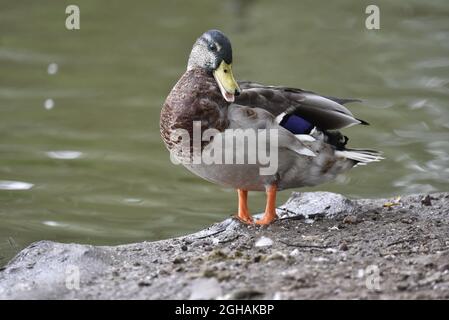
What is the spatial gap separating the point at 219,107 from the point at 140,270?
41.4 inches

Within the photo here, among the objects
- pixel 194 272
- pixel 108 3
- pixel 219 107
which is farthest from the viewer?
pixel 108 3

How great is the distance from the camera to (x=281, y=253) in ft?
14.8

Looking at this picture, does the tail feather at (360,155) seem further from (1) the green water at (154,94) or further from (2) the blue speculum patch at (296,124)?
(1) the green water at (154,94)

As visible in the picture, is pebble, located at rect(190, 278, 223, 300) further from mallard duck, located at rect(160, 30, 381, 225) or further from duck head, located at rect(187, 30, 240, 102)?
duck head, located at rect(187, 30, 240, 102)

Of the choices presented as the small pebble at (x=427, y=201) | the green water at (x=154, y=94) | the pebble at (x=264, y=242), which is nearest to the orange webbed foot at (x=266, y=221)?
the pebble at (x=264, y=242)

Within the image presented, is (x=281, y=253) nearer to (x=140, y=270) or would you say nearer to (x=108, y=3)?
(x=140, y=270)

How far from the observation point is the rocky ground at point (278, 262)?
4.00 metres

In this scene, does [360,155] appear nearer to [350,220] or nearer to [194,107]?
[350,220]

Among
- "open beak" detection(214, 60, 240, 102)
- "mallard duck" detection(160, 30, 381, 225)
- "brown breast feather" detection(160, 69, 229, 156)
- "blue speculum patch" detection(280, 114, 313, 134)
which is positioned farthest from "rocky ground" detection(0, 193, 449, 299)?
"open beak" detection(214, 60, 240, 102)

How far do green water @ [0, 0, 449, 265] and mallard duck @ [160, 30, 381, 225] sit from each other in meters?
1.34

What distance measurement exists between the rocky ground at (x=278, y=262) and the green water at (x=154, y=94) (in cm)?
105

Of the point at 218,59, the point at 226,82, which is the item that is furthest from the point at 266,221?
the point at 218,59

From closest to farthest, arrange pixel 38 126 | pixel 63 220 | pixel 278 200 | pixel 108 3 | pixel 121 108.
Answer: pixel 63 220
pixel 278 200
pixel 38 126
pixel 121 108
pixel 108 3
